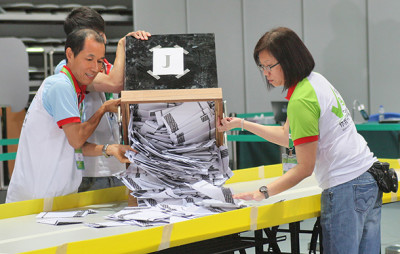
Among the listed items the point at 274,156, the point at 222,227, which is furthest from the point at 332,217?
the point at 274,156

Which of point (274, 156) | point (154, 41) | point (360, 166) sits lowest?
point (274, 156)

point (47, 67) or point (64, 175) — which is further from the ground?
point (47, 67)

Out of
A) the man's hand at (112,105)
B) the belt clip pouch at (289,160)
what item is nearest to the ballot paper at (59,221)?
Result: the man's hand at (112,105)

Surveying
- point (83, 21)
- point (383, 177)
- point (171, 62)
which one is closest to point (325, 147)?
point (383, 177)

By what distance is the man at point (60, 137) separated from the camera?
2.32m

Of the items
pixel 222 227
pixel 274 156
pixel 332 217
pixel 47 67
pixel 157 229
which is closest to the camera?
pixel 157 229

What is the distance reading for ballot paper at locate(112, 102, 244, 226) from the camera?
7.45ft

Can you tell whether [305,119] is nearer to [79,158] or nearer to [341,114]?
[341,114]

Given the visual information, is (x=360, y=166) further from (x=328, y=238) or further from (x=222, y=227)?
(x=222, y=227)

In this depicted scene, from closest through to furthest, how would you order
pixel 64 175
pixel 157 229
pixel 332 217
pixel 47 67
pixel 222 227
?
1. pixel 157 229
2. pixel 222 227
3. pixel 332 217
4. pixel 64 175
5. pixel 47 67

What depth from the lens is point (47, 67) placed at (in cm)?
840

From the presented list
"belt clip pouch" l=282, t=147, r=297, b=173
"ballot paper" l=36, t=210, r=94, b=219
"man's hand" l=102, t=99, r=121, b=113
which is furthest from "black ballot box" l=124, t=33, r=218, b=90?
"belt clip pouch" l=282, t=147, r=297, b=173

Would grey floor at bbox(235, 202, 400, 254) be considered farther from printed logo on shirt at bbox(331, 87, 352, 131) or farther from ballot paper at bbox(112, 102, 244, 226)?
printed logo on shirt at bbox(331, 87, 352, 131)

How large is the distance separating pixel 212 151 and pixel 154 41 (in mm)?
555
